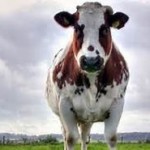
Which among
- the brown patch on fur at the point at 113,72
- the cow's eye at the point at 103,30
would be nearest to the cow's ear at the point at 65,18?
the cow's eye at the point at 103,30

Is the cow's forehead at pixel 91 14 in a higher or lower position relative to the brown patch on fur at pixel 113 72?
higher

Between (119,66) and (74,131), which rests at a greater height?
(119,66)

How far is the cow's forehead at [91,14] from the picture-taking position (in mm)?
11911

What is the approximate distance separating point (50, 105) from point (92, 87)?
2746mm

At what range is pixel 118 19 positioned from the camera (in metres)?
12.5

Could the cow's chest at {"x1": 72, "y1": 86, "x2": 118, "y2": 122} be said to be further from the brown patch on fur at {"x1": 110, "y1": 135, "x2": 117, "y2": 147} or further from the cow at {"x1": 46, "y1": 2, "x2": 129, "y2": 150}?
the brown patch on fur at {"x1": 110, "y1": 135, "x2": 117, "y2": 147}

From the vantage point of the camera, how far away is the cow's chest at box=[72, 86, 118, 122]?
1270 cm

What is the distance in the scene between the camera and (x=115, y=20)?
12469 mm

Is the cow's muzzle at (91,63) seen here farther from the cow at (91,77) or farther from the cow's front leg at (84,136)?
the cow's front leg at (84,136)

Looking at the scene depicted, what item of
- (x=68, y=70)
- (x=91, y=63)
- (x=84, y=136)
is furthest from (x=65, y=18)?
(x=84, y=136)

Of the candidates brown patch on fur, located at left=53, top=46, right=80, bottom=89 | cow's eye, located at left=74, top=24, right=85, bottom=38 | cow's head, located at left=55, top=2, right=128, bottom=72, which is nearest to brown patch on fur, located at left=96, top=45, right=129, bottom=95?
brown patch on fur, located at left=53, top=46, right=80, bottom=89

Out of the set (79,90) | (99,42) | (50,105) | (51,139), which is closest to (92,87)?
(79,90)

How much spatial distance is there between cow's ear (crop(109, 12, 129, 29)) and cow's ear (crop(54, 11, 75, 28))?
78 cm

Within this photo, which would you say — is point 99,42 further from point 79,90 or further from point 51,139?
point 51,139
